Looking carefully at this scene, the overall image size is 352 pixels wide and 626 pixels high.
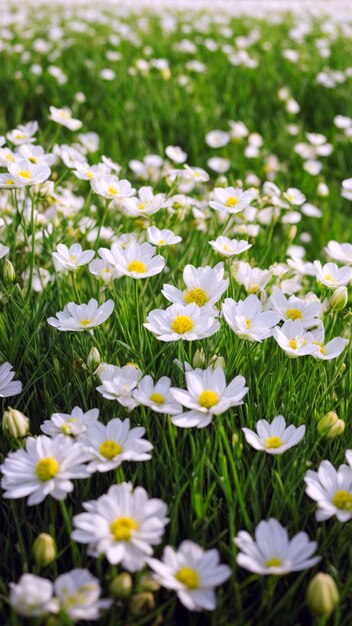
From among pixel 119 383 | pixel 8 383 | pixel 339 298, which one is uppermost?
pixel 339 298

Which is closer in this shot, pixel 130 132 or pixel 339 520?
pixel 339 520

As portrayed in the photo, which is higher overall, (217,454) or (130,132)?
(217,454)

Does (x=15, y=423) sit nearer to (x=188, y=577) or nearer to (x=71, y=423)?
(x=71, y=423)

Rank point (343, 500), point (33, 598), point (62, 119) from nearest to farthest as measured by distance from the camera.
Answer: point (33, 598) < point (343, 500) < point (62, 119)

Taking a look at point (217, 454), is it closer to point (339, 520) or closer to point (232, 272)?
point (339, 520)

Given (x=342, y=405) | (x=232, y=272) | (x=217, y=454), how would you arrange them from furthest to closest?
1. (x=232, y=272)
2. (x=342, y=405)
3. (x=217, y=454)

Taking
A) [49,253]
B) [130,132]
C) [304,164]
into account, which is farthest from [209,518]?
[130,132]

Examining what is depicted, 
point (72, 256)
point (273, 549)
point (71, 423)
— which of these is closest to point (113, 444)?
point (71, 423)
